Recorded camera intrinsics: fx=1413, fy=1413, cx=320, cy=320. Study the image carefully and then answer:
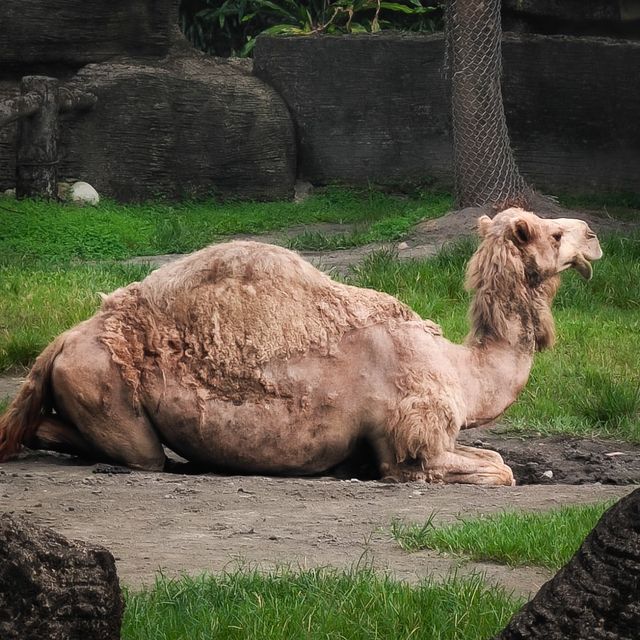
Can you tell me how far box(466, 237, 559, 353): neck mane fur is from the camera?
7.03 meters

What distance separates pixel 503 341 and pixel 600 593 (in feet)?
14.0

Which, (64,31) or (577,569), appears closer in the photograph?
(577,569)

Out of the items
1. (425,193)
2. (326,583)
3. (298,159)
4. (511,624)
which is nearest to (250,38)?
(298,159)

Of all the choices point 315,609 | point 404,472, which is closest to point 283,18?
point 404,472

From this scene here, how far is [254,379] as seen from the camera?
6.62 m

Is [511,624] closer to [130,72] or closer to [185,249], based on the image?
[185,249]

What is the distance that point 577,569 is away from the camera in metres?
2.94

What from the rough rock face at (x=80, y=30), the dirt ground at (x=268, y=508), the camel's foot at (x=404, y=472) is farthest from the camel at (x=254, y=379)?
the rough rock face at (x=80, y=30)

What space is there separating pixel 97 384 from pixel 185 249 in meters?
7.12

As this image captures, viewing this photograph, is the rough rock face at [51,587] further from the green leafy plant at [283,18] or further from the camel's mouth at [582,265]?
the green leafy plant at [283,18]

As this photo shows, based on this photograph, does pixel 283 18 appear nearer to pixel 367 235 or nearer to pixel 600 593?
pixel 367 235

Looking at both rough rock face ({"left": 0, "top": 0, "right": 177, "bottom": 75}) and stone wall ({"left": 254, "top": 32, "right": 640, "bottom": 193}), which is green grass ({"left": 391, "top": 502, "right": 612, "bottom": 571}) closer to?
stone wall ({"left": 254, "top": 32, "right": 640, "bottom": 193})

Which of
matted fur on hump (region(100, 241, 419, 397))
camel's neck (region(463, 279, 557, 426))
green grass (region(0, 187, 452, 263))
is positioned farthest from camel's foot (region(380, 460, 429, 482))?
green grass (region(0, 187, 452, 263))

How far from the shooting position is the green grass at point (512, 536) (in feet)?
15.8
